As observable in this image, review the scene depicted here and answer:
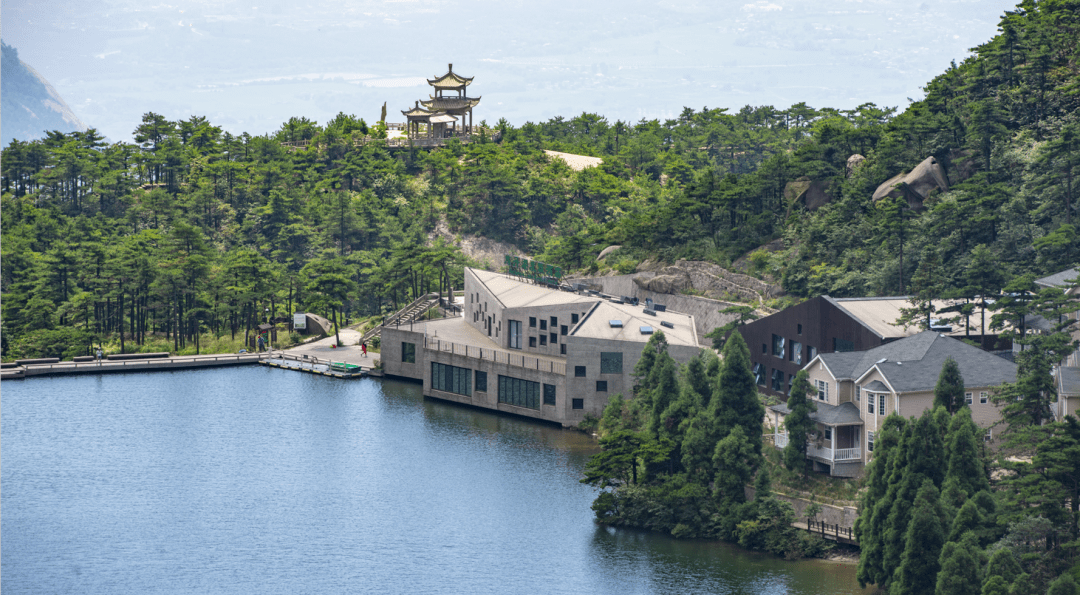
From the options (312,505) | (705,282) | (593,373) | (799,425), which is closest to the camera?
(799,425)

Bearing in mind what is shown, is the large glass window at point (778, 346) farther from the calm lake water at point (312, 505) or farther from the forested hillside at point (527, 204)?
the calm lake water at point (312, 505)

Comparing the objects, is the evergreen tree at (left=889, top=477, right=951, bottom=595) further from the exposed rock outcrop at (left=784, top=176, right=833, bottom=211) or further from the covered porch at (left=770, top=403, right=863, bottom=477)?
the exposed rock outcrop at (left=784, top=176, right=833, bottom=211)

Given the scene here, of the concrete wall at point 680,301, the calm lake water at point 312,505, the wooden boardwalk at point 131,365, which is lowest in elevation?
the calm lake water at point 312,505

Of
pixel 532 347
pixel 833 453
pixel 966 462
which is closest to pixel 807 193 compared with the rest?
pixel 532 347

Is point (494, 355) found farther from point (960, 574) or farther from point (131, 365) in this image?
point (960, 574)

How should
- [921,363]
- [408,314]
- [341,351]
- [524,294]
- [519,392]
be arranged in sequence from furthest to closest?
[408,314], [341,351], [524,294], [519,392], [921,363]

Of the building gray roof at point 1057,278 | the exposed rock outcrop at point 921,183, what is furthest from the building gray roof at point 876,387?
the exposed rock outcrop at point 921,183

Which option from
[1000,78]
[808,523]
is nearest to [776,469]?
[808,523]
